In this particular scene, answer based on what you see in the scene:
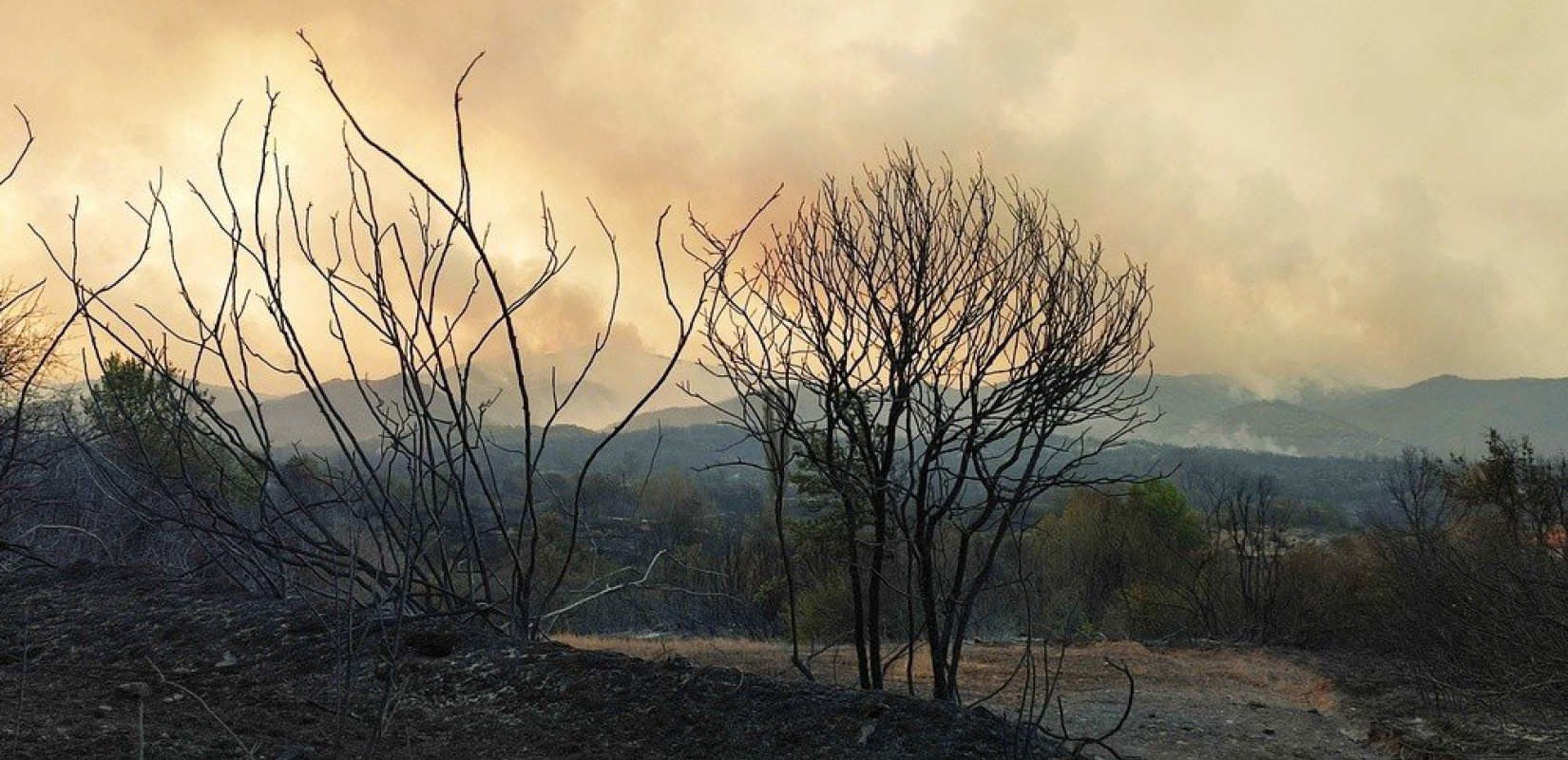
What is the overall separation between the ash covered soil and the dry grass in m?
10.6

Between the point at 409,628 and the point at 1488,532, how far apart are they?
866 inches

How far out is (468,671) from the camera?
13.1 feet

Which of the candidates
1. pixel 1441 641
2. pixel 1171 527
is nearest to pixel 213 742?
pixel 1441 641

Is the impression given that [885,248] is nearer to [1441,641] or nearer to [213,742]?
[213,742]

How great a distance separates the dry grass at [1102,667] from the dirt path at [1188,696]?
0.04 metres

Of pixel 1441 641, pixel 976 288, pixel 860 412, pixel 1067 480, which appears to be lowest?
pixel 1441 641

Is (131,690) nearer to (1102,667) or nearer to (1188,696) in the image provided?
(1188,696)

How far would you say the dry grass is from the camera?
1717 centimetres

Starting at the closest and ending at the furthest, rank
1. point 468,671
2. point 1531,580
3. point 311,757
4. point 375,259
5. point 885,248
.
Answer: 1. point 311,757
2. point 468,671
3. point 375,259
4. point 885,248
5. point 1531,580

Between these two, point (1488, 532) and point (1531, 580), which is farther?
point (1488, 532)

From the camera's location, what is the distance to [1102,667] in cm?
1989

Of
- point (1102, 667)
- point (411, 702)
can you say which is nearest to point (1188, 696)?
point (1102, 667)

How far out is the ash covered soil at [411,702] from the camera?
10.4 feet

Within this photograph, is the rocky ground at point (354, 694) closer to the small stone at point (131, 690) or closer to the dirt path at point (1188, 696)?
the small stone at point (131, 690)
